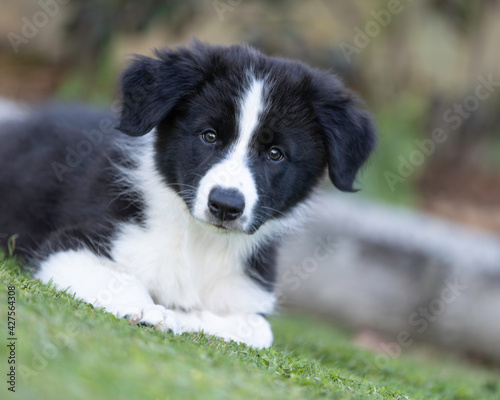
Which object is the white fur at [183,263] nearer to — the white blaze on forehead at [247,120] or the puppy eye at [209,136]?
the white blaze on forehead at [247,120]

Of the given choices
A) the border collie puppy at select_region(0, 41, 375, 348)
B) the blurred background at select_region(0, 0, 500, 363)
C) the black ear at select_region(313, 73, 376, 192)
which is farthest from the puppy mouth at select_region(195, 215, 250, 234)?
the blurred background at select_region(0, 0, 500, 363)

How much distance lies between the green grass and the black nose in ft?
2.32

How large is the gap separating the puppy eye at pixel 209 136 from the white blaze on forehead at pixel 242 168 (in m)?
0.14

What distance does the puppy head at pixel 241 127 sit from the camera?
13.3ft

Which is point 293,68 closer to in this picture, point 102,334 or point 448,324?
point 102,334

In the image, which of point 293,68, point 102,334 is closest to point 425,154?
point 293,68

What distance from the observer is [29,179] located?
5301mm

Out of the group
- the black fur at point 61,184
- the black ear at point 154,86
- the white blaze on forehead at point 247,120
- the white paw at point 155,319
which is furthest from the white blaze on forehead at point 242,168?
the black fur at point 61,184

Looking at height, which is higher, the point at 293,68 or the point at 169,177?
the point at 293,68

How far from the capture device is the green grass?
2291 mm

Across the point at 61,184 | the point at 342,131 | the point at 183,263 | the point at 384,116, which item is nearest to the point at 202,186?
the point at 183,263

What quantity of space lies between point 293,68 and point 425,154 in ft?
24.6

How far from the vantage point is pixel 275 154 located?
4.32m

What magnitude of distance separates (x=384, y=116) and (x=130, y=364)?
918 cm
